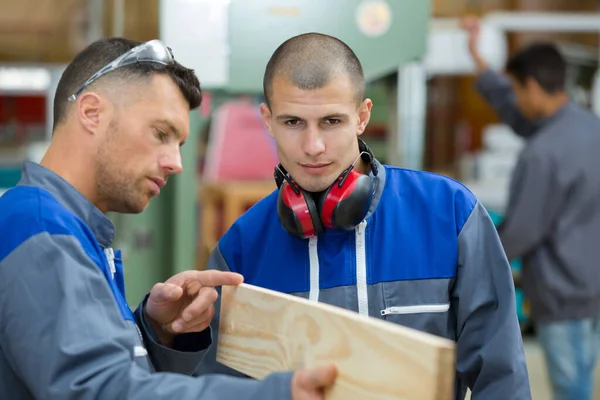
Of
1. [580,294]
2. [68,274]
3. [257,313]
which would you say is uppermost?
[68,274]

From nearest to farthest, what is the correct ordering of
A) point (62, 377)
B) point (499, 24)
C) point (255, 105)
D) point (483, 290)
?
point (62, 377), point (483, 290), point (499, 24), point (255, 105)

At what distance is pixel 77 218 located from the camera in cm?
130

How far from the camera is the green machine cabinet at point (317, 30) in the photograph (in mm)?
3363

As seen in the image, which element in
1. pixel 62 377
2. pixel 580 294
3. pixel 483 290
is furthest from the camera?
pixel 580 294

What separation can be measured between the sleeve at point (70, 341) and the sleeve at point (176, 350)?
35 centimetres

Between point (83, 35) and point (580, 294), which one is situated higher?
point (83, 35)

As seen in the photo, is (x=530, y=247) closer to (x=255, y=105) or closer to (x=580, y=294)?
(x=580, y=294)

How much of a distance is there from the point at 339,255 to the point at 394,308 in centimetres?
15

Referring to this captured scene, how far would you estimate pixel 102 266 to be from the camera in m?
1.30

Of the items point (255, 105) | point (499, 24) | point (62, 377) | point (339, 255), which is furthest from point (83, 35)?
point (62, 377)

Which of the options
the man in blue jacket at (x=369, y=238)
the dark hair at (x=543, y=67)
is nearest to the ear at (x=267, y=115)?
the man in blue jacket at (x=369, y=238)

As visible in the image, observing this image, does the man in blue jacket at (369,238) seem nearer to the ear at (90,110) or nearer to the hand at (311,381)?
the ear at (90,110)

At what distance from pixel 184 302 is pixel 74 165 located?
1.12 ft

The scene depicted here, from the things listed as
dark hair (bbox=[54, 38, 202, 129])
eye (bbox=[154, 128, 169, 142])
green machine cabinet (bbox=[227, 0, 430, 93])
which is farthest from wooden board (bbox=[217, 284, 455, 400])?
green machine cabinet (bbox=[227, 0, 430, 93])
